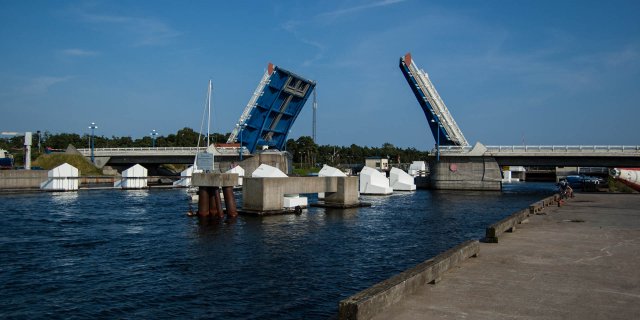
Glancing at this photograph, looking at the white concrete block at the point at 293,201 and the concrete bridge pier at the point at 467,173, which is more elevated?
the concrete bridge pier at the point at 467,173

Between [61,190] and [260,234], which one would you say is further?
[61,190]

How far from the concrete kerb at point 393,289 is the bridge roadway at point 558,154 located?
64.7 metres

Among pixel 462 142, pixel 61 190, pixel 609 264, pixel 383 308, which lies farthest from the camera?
pixel 462 142

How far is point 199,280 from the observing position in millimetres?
16312

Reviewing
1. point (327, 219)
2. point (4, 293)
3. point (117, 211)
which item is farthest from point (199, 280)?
point (117, 211)

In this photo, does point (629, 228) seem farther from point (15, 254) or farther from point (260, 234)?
point (15, 254)

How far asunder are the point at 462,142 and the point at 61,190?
5785 centimetres

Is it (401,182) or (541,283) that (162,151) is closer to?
(401,182)

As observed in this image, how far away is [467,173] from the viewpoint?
76625 mm

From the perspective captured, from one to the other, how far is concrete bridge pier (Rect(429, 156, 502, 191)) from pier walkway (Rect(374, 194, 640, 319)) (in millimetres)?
57998

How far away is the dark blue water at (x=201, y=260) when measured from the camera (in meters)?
13.6

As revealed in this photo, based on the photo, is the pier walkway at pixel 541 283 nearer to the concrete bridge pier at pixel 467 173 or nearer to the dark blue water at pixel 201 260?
the dark blue water at pixel 201 260

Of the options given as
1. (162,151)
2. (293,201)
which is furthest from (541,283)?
(162,151)

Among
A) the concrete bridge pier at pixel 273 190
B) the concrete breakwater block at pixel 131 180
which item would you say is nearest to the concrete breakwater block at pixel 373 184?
the concrete bridge pier at pixel 273 190
